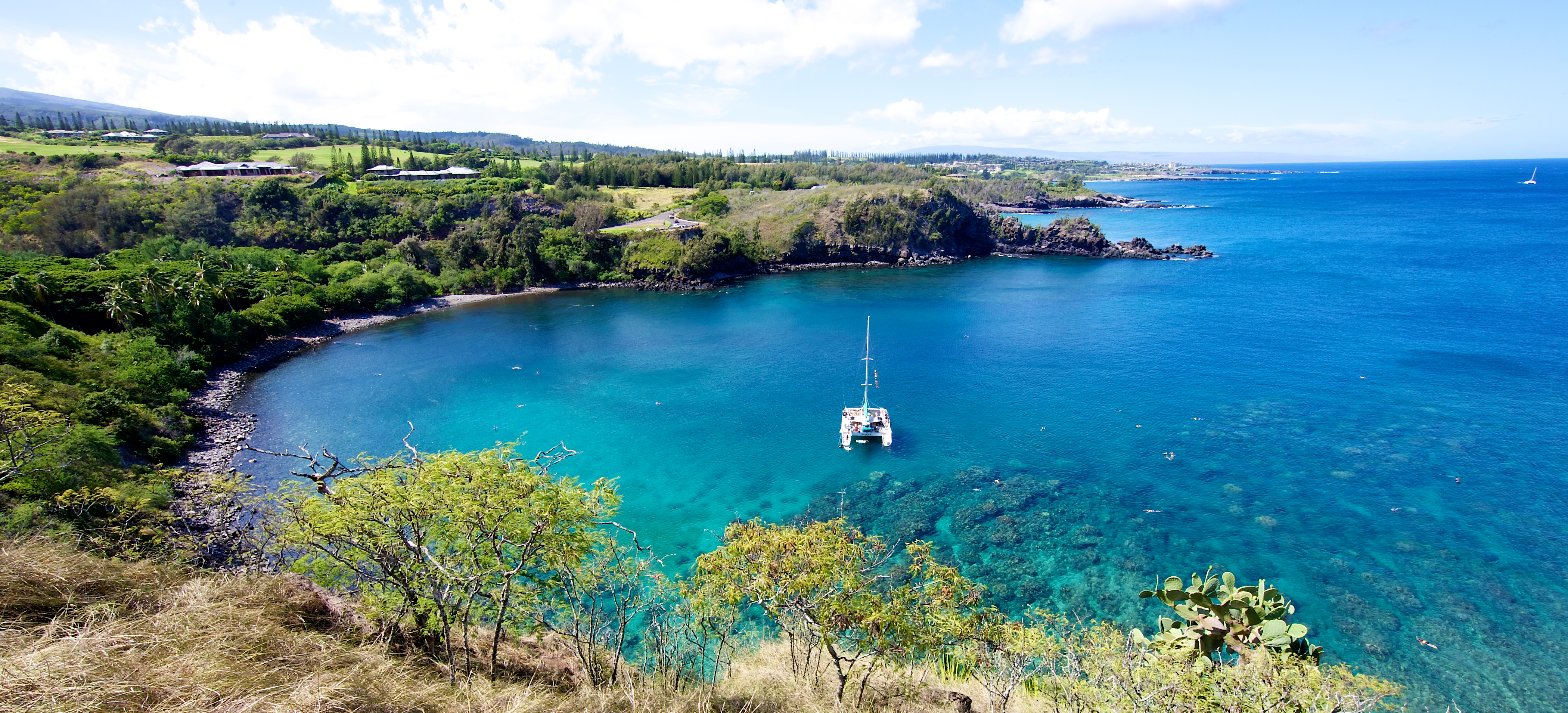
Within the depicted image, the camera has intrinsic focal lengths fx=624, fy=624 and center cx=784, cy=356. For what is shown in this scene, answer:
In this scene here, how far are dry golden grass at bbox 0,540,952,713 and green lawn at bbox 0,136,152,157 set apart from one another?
132416 mm

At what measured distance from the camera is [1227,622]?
13742mm

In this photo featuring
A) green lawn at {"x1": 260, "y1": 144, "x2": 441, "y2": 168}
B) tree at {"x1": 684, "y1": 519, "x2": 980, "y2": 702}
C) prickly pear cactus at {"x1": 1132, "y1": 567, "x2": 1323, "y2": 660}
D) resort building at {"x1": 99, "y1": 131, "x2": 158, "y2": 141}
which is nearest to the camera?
prickly pear cactus at {"x1": 1132, "y1": 567, "x2": 1323, "y2": 660}

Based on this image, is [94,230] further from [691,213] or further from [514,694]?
[514,694]

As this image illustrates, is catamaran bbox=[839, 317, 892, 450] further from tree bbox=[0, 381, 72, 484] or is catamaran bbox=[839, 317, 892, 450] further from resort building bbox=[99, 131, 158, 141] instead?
resort building bbox=[99, 131, 158, 141]

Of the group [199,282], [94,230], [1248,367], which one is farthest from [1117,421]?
[94,230]

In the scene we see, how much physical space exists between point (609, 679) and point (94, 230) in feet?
330

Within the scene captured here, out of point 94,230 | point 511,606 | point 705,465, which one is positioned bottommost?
point 705,465

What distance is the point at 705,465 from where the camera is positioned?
3831cm

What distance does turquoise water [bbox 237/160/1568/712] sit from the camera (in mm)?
26859

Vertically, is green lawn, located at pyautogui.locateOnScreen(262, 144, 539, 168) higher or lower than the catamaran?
higher

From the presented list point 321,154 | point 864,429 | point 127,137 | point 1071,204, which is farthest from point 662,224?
point 1071,204

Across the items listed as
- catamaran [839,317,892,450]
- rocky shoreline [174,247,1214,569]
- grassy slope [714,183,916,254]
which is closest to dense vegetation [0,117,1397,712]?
rocky shoreline [174,247,1214,569]

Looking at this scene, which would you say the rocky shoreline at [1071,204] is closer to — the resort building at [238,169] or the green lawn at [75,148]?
the resort building at [238,169]

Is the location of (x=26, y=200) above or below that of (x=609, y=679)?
above
